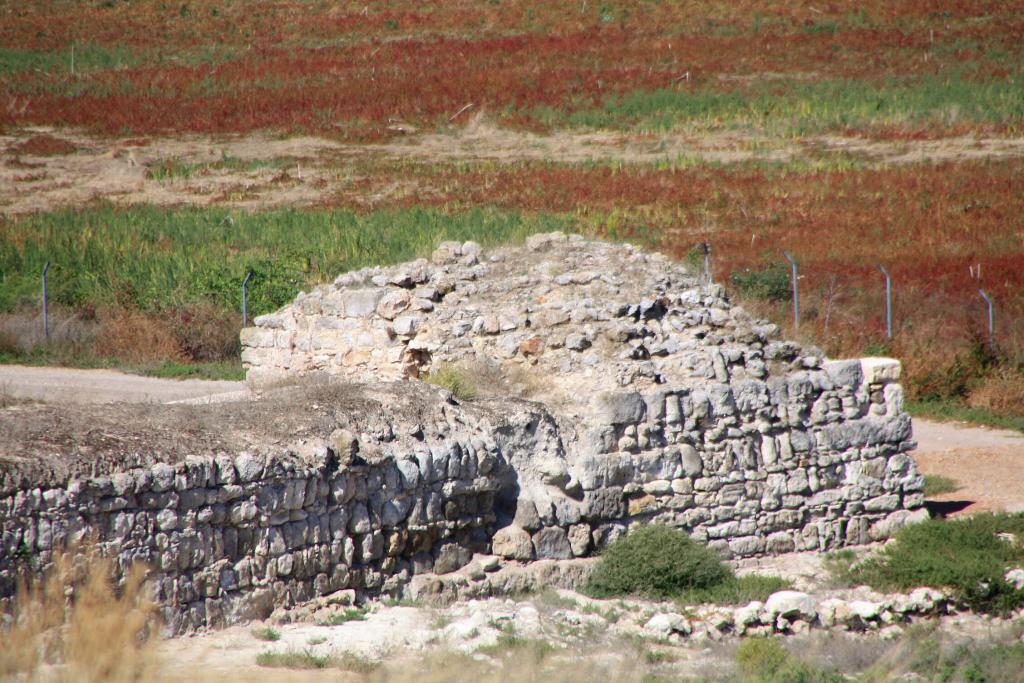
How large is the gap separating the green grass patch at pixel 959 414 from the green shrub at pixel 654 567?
928 cm

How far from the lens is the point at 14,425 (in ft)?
23.0

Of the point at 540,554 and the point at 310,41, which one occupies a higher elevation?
the point at 310,41

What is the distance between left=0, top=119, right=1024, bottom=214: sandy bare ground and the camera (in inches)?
1480

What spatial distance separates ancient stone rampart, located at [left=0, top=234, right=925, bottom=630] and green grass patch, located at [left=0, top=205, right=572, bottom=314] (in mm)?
8626

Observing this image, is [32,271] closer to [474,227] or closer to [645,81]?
[474,227]

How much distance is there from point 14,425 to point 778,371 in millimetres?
6797

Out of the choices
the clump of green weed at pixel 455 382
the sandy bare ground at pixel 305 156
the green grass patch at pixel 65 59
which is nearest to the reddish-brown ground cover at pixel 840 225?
the sandy bare ground at pixel 305 156

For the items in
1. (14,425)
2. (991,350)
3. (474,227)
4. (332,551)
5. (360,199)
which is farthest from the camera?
(360,199)

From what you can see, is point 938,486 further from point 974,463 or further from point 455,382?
point 455,382

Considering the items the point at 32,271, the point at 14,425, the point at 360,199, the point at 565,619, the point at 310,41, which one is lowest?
the point at 565,619

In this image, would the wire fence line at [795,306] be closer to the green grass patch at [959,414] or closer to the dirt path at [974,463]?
the green grass patch at [959,414]

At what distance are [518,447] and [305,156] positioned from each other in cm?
3458

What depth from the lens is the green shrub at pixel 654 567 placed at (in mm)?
9328

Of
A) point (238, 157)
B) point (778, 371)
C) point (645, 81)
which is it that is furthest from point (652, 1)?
point (778, 371)
